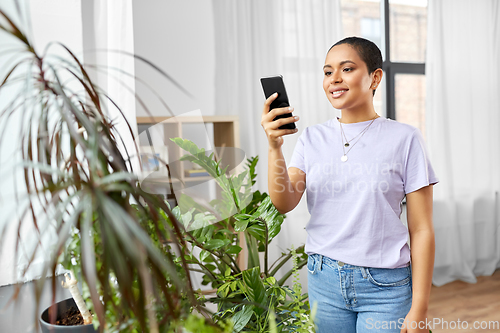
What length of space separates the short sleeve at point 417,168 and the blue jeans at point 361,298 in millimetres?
236

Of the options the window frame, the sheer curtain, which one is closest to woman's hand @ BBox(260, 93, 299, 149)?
the window frame

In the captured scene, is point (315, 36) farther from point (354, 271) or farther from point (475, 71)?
point (354, 271)

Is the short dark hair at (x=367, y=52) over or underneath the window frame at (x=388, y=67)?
underneath

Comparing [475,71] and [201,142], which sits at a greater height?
[475,71]

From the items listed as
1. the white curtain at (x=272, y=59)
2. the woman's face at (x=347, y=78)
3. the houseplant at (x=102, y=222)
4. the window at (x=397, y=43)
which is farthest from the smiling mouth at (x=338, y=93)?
the window at (x=397, y=43)

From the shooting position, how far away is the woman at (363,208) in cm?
104

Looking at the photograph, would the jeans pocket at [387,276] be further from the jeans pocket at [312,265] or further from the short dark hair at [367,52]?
the short dark hair at [367,52]

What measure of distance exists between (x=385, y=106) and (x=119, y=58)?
2484 millimetres

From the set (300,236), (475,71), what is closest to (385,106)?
(475,71)

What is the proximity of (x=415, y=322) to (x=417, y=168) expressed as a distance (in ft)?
1.32

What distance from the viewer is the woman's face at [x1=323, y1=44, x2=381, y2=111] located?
3.57 feet

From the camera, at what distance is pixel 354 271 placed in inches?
41.3

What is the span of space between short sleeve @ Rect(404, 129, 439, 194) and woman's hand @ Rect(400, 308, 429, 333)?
319 mm

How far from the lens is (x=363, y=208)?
1079 mm
